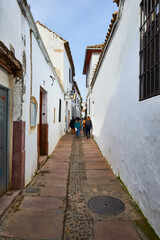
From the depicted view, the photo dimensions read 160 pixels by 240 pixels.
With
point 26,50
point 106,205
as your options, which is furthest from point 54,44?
point 106,205

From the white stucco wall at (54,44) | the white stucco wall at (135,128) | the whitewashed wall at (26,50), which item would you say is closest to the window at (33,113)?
the whitewashed wall at (26,50)

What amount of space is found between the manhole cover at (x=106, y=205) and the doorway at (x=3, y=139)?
1506 millimetres

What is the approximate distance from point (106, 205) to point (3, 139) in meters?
2.05

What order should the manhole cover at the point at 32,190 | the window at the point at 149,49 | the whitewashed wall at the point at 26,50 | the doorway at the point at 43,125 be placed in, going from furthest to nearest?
1. the doorway at the point at 43,125
2. the manhole cover at the point at 32,190
3. the whitewashed wall at the point at 26,50
4. the window at the point at 149,49

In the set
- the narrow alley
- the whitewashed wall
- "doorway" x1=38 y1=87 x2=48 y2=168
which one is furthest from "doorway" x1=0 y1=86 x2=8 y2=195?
"doorway" x1=38 y1=87 x2=48 y2=168

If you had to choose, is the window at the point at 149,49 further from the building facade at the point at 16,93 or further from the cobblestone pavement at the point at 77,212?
the building facade at the point at 16,93

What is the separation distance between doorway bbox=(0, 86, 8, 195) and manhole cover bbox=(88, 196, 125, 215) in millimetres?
1506

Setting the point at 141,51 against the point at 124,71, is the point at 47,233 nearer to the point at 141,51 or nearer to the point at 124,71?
the point at 141,51

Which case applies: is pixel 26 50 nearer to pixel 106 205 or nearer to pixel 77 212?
pixel 77 212

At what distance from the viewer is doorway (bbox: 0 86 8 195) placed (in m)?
2.81

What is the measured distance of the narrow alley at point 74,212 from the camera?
6.90 ft

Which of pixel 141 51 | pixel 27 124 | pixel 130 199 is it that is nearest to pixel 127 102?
pixel 141 51

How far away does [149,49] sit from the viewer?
252 centimetres

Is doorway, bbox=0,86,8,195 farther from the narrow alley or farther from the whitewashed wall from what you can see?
the narrow alley
